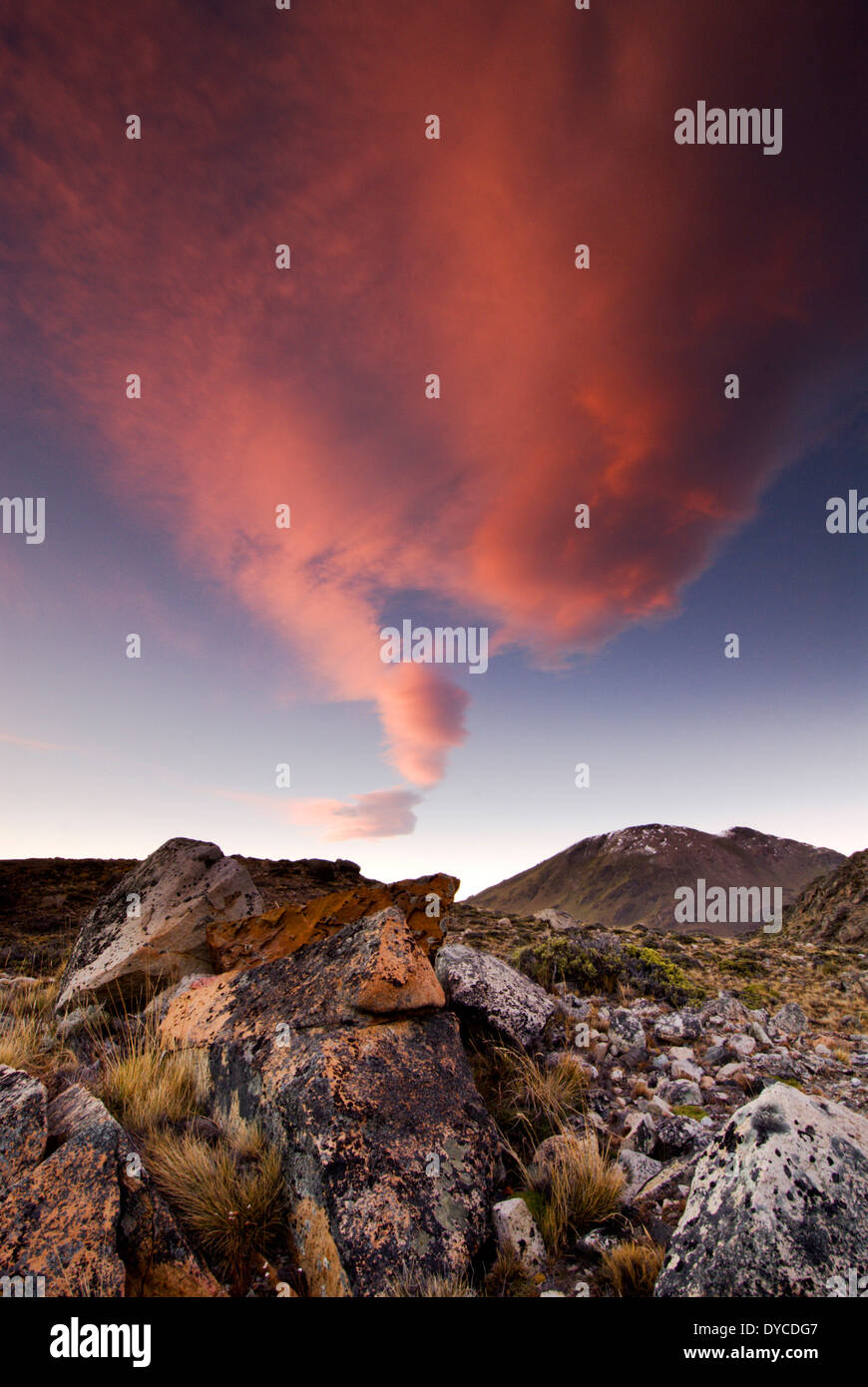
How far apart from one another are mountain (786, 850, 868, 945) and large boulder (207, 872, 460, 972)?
16.5 meters

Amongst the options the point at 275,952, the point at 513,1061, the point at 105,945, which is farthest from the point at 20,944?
→ the point at 513,1061

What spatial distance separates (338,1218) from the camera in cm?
343

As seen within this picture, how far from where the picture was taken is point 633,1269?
3197 mm

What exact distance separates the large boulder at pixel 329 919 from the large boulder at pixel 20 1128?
2.50m

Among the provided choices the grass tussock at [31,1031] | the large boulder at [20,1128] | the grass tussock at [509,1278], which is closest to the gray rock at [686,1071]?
the grass tussock at [509,1278]

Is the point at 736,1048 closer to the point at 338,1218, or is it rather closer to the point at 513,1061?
the point at 513,1061

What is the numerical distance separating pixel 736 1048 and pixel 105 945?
8104 mm

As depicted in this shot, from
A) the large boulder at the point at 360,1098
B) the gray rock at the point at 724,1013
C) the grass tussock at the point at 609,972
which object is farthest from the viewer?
the grass tussock at the point at 609,972

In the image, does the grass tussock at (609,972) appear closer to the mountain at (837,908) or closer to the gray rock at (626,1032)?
the gray rock at (626,1032)

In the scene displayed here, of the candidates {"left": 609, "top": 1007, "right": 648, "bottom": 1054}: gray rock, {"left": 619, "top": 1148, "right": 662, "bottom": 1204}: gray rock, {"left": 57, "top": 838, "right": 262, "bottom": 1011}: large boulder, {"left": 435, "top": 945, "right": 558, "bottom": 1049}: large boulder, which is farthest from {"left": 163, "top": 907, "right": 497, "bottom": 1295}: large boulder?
{"left": 609, "top": 1007, "right": 648, "bottom": 1054}: gray rock

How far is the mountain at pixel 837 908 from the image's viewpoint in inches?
707

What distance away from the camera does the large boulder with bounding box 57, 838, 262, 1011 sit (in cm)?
782

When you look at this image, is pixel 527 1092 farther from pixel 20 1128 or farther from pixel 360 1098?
pixel 20 1128

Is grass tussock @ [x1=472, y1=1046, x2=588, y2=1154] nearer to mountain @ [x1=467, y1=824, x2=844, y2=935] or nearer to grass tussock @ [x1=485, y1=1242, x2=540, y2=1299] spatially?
grass tussock @ [x1=485, y1=1242, x2=540, y2=1299]
